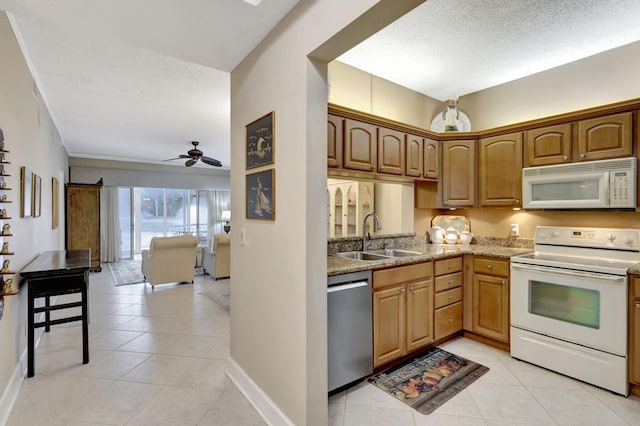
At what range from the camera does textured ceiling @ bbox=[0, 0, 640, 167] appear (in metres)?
1.82

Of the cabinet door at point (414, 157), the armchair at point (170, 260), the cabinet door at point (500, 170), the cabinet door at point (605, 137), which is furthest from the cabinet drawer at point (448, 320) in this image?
the armchair at point (170, 260)

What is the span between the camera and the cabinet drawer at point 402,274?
7.75 ft

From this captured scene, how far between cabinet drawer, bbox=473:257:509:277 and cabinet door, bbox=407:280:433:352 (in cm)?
59

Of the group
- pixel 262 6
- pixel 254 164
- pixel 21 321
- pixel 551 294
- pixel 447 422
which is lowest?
pixel 447 422

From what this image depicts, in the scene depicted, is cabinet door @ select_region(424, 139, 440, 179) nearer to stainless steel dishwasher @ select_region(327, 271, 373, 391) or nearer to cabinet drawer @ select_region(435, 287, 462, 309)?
cabinet drawer @ select_region(435, 287, 462, 309)

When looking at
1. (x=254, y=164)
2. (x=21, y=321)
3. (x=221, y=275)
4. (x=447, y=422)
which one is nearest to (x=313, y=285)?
(x=254, y=164)

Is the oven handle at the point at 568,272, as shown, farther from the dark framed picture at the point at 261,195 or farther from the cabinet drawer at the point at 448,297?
the dark framed picture at the point at 261,195

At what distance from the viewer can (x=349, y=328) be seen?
7.11ft

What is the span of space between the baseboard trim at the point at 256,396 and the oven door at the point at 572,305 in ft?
7.03

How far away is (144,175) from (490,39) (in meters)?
8.22

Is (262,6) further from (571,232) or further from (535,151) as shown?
(571,232)

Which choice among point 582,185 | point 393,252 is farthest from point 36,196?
point 582,185

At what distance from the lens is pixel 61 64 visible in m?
2.90

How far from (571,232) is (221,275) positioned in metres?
5.12
